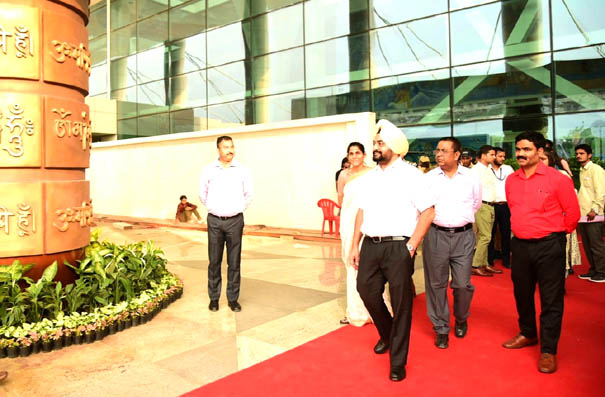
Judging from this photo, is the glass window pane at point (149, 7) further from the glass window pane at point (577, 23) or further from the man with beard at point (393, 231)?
the man with beard at point (393, 231)

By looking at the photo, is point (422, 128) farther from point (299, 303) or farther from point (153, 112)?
point (153, 112)

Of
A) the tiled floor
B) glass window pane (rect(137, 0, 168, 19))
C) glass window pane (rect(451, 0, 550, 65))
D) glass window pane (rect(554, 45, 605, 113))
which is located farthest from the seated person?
glass window pane (rect(554, 45, 605, 113))

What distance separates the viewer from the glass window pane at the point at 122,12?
21797 mm

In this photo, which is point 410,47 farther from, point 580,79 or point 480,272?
point 480,272

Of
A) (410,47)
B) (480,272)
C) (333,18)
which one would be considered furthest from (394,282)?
(333,18)

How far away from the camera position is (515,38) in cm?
1243

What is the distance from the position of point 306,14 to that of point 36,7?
11517mm

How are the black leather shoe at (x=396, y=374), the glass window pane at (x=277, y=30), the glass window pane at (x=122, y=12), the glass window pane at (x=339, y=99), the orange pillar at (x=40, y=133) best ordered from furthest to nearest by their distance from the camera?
the glass window pane at (x=122, y=12) < the glass window pane at (x=277, y=30) < the glass window pane at (x=339, y=99) < the orange pillar at (x=40, y=133) < the black leather shoe at (x=396, y=374)

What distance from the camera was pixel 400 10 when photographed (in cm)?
1392

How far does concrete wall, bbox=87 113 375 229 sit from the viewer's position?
12445 mm

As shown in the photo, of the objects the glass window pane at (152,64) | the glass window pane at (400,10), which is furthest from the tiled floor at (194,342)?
the glass window pane at (152,64)

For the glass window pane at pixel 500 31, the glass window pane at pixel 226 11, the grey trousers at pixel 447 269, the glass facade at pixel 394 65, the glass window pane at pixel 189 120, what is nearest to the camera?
the grey trousers at pixel 447 269

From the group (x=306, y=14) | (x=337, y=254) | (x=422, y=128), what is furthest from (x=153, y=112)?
(x=337, y=254)

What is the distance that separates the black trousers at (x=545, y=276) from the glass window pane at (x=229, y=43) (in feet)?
47.9
